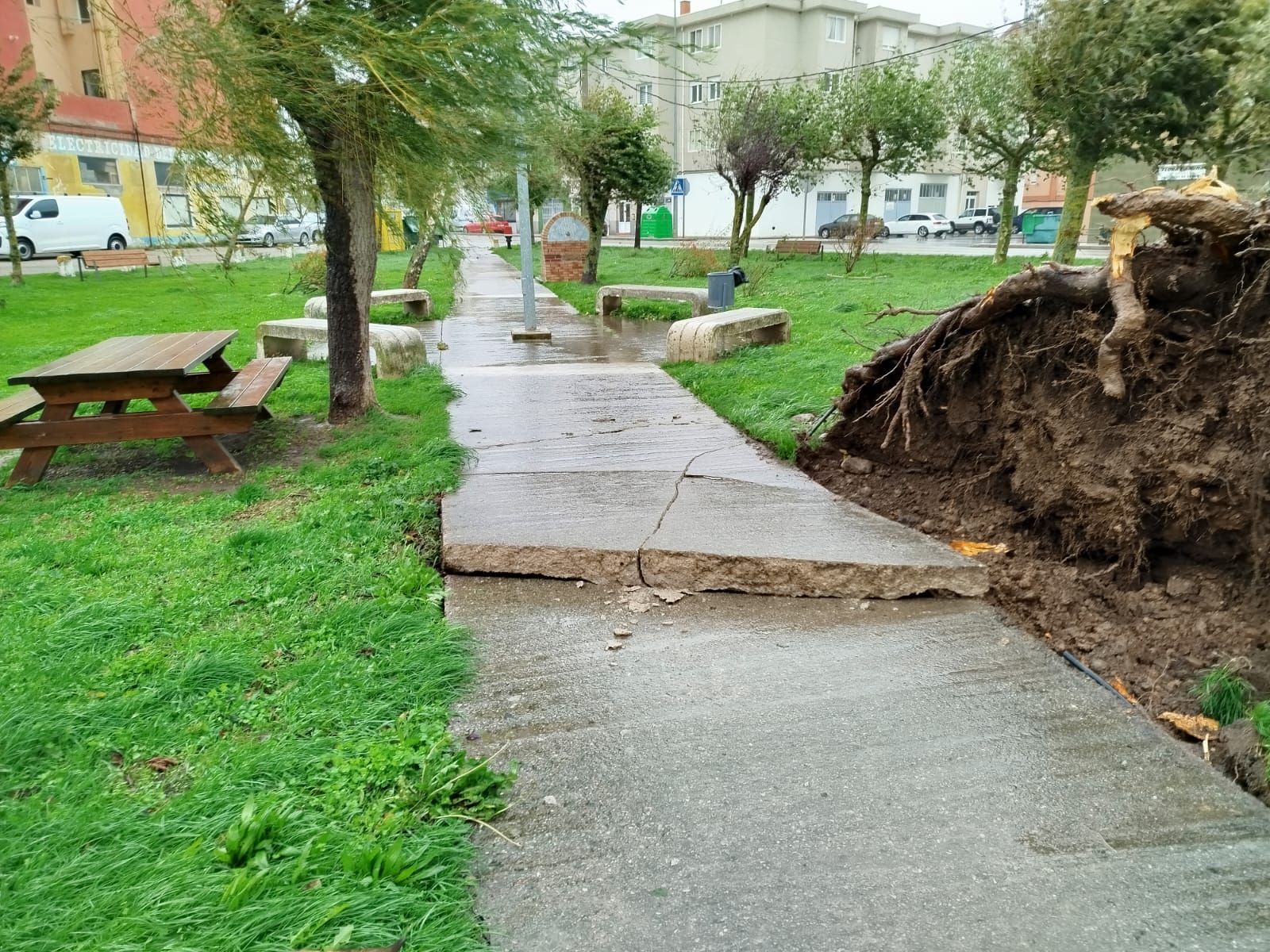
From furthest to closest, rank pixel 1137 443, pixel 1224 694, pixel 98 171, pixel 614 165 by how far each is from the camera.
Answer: pixel 98 171 → pixel 614 165 → pixel 1137 443 → pixel 1224 694

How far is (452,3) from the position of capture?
4367mm

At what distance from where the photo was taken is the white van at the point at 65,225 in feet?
83.2

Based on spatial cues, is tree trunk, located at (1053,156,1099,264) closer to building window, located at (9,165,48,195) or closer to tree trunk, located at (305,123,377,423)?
tree trunk, located at (305,123,377,423)

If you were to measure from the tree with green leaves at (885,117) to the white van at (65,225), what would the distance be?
878 inches

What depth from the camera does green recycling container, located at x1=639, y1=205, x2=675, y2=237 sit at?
4944cm

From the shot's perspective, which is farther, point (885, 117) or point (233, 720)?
point (885, 117)

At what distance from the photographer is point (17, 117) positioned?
16.7m

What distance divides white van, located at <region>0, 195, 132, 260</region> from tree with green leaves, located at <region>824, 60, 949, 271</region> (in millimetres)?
22292

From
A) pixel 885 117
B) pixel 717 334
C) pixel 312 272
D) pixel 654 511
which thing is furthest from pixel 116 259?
pixel 654 511

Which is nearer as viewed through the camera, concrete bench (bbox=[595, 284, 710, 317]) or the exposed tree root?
the exposed tree root

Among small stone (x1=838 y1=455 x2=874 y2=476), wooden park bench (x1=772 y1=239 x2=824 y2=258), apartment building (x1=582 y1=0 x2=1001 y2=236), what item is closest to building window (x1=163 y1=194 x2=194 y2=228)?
small stone (x1=838 y1=455 x2=874 y2=476)

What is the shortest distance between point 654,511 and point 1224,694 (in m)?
2.38

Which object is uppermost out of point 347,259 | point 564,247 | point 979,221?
point 979,221

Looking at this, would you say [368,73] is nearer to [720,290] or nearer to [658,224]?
[720,290]
